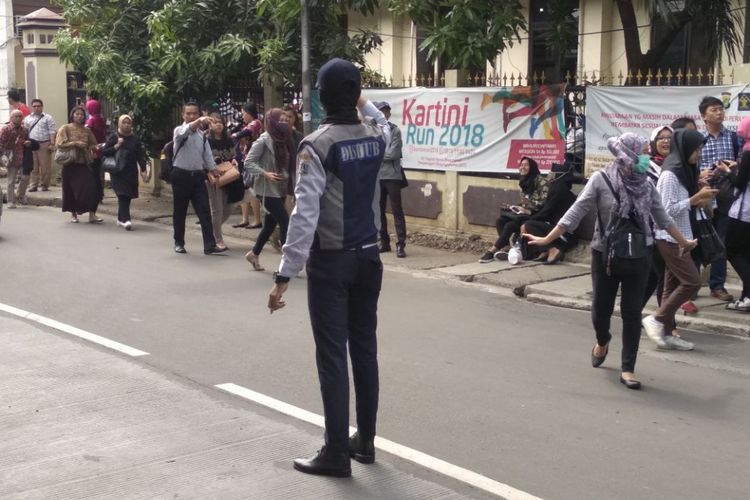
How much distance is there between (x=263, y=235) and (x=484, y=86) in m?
3.73

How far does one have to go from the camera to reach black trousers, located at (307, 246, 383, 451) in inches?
194

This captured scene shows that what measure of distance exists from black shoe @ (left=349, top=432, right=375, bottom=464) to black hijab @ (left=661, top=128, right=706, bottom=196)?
375 cm

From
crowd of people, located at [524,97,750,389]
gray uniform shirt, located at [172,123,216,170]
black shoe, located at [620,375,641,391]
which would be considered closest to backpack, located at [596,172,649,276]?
crowd of people, located at [524,97,750,389]

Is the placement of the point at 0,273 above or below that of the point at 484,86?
below

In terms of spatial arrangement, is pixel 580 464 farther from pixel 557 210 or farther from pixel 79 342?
pixel 557 210

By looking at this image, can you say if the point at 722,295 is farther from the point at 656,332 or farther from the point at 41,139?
the point at 41,139

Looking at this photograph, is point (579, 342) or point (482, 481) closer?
point (482, 481)

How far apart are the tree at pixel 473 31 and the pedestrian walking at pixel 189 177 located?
302cm

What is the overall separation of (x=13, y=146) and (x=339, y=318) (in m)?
13.2

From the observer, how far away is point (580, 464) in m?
5.26

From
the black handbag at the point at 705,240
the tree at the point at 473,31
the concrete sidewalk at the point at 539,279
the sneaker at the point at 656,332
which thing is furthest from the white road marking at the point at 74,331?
the tree at the point at 473,31

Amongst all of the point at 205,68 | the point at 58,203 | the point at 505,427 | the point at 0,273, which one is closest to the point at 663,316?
the point at 505,427

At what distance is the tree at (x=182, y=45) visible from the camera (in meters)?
15.0

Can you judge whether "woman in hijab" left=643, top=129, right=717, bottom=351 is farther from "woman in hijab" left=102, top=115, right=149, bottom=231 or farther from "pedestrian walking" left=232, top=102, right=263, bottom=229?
"woman in hijab" left=102, top=115, right=149, bottom=231
